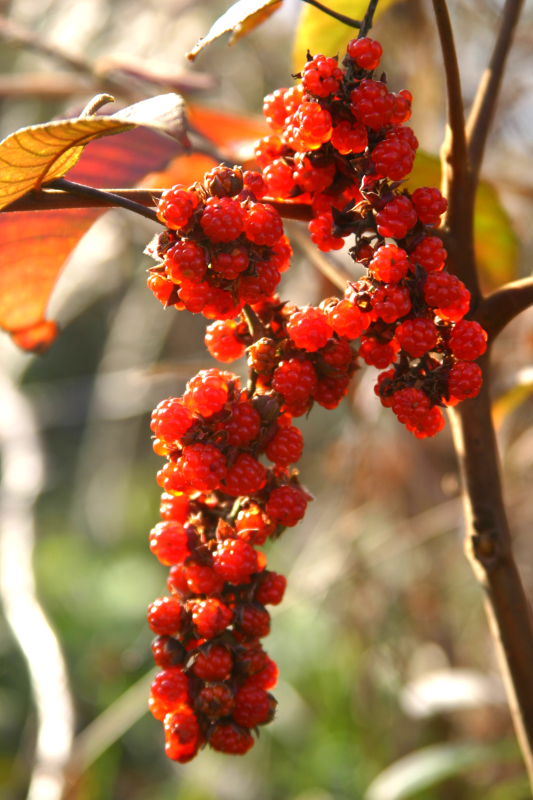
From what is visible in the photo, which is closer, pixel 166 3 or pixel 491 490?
pixel 491 490

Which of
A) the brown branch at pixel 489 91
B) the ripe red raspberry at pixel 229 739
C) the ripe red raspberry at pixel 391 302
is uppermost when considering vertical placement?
the brown branch at pixel 489 91

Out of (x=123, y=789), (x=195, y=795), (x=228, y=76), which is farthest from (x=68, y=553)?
(x=228, y=76)

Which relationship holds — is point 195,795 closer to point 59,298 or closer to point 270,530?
point 59,298

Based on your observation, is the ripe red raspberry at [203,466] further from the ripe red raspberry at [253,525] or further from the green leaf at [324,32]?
the green leaf at [324,32]

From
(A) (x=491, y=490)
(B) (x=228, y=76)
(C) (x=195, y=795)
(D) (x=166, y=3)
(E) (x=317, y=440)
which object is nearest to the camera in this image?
(A) (x=491, y=490)

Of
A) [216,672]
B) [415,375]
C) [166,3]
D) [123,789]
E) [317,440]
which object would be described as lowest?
[216,672]

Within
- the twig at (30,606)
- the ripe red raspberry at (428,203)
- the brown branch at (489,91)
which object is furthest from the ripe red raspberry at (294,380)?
the twig at (30,606)

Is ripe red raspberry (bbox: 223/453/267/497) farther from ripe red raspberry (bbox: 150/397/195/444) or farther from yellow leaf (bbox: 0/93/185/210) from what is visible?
yellow leaf (bbox: 0/93/185/210)
